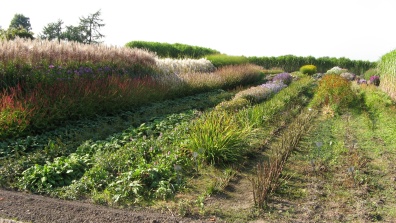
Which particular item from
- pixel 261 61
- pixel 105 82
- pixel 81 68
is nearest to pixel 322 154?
pixel 105 82

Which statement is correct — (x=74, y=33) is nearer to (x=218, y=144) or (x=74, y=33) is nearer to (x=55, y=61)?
(x=55, y=61)

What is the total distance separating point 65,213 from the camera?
3758 millimetres

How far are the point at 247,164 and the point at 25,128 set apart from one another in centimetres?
409

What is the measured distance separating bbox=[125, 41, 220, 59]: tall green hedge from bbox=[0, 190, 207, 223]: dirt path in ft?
80.4

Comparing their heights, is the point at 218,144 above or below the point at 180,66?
below

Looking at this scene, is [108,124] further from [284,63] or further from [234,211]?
[284,63]

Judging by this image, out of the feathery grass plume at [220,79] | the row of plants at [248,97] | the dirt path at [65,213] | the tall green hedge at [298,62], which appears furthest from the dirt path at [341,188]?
the tall green hedge at [298,62]

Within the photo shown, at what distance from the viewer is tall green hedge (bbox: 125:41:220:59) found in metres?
28.7

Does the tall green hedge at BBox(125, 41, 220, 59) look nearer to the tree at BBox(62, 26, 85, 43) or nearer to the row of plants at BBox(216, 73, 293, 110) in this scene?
the tree at BBox(62, 26, 85, 43)

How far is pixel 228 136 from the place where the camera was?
5.57 m

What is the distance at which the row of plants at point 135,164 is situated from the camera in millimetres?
4312

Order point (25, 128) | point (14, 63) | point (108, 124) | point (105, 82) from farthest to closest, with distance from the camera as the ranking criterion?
point (105, 82), point (14, 63), point (108, 124), point (25, 128)

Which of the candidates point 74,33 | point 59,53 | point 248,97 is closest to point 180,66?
point 248,97

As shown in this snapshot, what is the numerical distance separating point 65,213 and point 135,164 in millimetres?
1402
